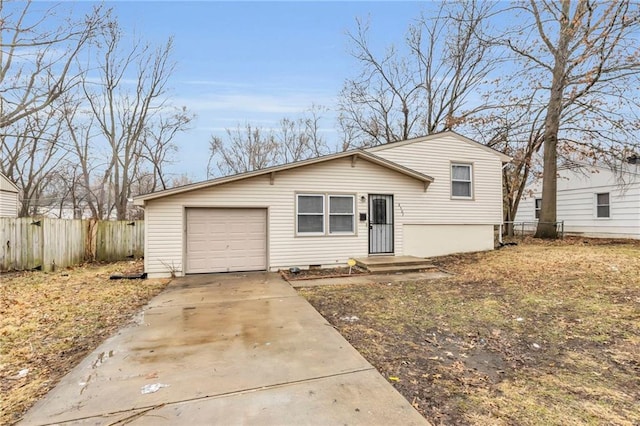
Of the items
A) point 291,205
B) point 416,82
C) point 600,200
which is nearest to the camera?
point 291,205

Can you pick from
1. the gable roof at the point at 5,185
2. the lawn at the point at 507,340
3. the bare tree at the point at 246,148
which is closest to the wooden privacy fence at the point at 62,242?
the gable roof at the point at 5,185

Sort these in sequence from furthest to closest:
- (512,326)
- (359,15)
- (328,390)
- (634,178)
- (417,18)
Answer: (359,15) → (417,18) → (634,178) → (512,326) → (328,390)

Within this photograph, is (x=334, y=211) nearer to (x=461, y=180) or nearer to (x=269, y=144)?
(x=461, y=180)

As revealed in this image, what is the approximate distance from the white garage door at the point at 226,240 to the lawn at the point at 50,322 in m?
1.37

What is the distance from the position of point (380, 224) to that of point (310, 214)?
2.41 meters

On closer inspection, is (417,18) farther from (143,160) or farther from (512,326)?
(143,160)

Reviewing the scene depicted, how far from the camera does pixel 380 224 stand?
400 inches

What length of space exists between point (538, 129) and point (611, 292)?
11.2 meters

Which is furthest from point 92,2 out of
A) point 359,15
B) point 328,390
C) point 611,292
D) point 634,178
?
point 634,178

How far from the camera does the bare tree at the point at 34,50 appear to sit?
637cm

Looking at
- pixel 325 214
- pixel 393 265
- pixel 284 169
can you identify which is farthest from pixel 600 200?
pixel 284 169

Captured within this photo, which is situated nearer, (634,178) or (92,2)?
(92,2)

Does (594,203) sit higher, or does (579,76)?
(579,76)

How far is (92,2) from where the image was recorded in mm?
7949
